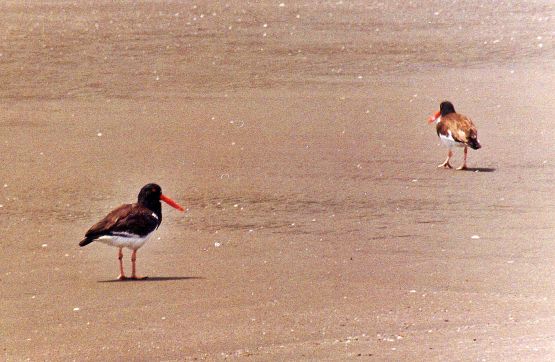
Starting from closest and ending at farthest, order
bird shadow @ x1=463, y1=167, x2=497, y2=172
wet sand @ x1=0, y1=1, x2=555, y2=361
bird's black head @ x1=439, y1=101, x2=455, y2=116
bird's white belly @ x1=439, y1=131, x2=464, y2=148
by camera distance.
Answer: wet sand @ x1=0, y1=1, x2=555, y2=361
bird shadow @ x1=463, y1=167, x2=497, y2=172
bird's white belly @ x1=439, y1=131, x2=464, y2=148
bird's black head @ x1=439, y1=101, x2=455, y2=116

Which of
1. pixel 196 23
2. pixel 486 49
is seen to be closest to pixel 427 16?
pixel 486 49

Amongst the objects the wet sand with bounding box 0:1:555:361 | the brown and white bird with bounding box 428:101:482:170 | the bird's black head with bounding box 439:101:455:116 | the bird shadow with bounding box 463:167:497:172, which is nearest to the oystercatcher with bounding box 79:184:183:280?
the wet sand with bounding box 0:1:555:361

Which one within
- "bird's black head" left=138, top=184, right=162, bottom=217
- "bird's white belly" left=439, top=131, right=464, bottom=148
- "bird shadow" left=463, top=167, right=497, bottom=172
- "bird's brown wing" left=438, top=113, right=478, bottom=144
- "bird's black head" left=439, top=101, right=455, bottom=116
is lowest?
"bird shadow" left=463, top=167, right=497, bottom=172

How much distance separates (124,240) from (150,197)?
700 mm

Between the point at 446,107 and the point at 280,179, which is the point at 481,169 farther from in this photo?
the point at 280,179

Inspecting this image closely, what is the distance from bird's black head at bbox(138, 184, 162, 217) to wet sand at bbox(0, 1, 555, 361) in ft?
1.45

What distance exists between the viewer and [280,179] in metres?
13.1

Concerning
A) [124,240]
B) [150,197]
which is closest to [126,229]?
[124,240]

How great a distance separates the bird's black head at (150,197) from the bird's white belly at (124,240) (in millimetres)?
461

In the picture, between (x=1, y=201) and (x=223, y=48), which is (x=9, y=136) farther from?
(x=223, y=48)

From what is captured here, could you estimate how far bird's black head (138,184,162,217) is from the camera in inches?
402

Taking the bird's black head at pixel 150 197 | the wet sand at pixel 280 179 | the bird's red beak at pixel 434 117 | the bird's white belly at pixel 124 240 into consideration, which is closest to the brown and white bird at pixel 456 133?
the wet sand at pixel 280 179

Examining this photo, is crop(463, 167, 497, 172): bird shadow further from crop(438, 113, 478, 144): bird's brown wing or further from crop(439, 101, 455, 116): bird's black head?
crop(439, 101, 455, 116): bird's black head

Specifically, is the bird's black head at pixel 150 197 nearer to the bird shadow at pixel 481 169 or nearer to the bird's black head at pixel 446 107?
the bird shadow at pixel 481 169
